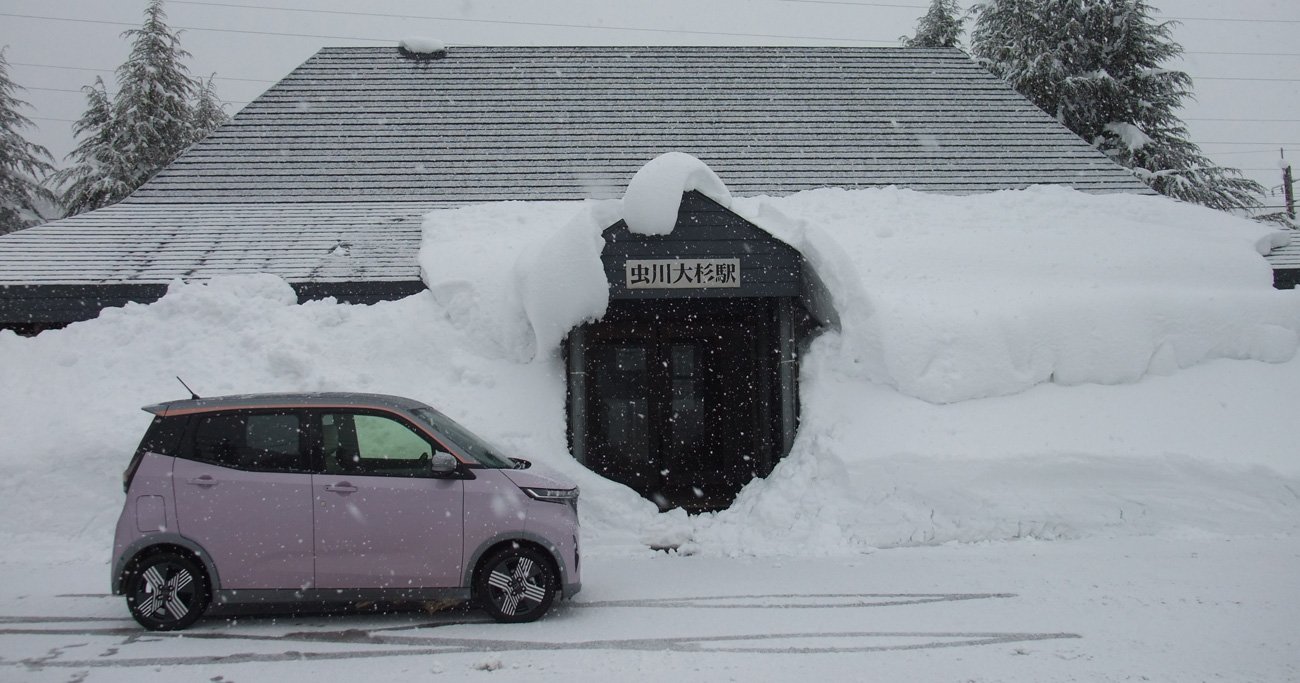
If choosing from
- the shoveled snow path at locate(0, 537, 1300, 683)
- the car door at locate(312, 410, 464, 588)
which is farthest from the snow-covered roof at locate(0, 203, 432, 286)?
the car door at locate(312, 410, 464, 588)

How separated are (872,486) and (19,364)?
10.6 meters

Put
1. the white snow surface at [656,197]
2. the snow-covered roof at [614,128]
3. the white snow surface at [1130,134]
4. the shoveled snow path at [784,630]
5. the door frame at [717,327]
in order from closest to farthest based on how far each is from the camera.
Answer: the shoveled snow path at [784,630] < the white snow surface at [656,197] < the door frame at [717,327] < the snow-covered roof at [614,128] < the white snow surface at [1130,134]

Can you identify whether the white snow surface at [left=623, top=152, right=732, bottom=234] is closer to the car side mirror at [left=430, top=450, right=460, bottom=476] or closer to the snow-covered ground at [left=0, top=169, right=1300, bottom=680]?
the snow-covered ground at [left=0, top=169, right=1300, bottom=680]

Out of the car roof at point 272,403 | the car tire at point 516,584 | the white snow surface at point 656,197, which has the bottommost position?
the car tire at point 516,584

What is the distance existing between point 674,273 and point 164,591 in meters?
6.22

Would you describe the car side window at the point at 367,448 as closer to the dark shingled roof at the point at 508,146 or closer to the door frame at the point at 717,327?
the door frame at the point at 717,327

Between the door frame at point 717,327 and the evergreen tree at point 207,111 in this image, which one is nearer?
the door frame at point 717,327

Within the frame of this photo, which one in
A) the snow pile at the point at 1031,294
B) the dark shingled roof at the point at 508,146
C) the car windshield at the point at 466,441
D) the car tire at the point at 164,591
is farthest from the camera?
the dark shingled roof at the point at 508,146

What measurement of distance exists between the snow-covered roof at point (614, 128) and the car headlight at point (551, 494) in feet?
29.3

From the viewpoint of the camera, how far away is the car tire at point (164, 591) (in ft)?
20.7

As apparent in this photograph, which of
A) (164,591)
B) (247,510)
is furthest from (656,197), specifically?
(164,591)

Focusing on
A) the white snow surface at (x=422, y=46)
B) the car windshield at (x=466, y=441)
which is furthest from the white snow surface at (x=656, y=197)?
the white snow surface at (x=422, y=46)

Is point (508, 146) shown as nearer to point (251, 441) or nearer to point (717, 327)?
point (717, 327)

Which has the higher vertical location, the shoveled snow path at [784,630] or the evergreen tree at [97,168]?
the evergreen tree at [97,168]
